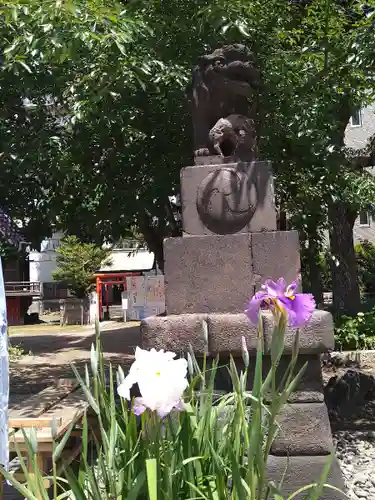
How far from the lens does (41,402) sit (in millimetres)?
4512

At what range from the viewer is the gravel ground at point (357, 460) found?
416 centimetres

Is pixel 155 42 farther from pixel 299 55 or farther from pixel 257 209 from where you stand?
pixel 257 209

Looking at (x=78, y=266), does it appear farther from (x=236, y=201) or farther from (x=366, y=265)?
(x=236, y=201)

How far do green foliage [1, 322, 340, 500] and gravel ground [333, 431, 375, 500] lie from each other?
246 cm

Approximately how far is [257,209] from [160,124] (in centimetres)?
362

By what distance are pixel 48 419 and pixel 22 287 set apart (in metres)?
26.8

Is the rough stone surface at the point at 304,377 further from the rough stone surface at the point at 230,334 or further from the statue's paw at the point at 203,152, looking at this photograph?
the statue's paw at the point at 203,152

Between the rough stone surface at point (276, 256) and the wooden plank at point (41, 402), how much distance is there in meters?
1.86

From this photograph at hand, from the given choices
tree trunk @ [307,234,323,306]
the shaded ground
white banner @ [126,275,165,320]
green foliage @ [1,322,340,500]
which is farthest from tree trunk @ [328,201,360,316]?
green foliage @ [1,322,340,500]

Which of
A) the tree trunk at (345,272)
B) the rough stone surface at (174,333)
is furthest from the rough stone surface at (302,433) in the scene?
the tree trunk at (345,272)

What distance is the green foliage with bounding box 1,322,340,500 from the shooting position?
1.71 metres

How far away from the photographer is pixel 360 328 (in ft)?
37.7

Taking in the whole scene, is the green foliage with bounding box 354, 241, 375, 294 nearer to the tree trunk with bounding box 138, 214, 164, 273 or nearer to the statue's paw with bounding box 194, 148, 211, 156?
the tree trunk with bounding box 138, 214, 164, 273

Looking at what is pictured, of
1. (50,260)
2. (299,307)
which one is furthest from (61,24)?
(50,260)
